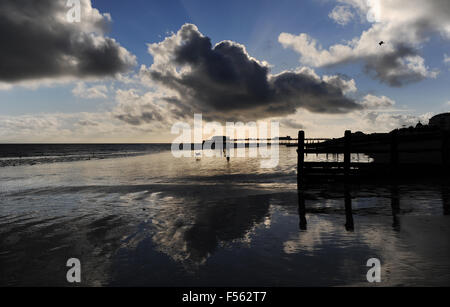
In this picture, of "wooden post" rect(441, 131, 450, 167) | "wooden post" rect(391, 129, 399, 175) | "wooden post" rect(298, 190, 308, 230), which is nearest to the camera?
"wooden post" rect(298, 190, 308, 230)

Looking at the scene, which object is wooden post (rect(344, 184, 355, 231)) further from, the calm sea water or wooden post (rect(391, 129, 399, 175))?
wooden post (rect(391, 129, 399, 175))

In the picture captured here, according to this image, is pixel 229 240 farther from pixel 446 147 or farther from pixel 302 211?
pixel 446 147

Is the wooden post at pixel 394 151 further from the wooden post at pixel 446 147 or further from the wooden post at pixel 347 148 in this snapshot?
the wooden post at pixel 446 147

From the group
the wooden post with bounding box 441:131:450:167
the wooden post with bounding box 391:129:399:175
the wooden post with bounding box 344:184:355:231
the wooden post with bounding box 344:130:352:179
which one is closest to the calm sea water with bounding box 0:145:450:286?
the wooden post with bounding box 344:184:355:231

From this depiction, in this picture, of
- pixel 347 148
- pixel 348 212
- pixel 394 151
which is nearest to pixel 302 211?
pixel 348 212

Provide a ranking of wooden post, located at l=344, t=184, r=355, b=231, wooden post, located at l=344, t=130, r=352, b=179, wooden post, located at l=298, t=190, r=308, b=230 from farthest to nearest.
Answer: wooden post, located at l=344, t=130, r=352, b=179 → wooden post, located at l=298, t=190, r=308, b=230 → wooden post, located at l=344, t=184, r=355, b=231

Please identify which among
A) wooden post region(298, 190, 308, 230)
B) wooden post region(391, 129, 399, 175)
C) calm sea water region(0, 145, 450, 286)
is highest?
wooden post region(391, 129, 399, 175)

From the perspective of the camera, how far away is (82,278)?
520 centimetres

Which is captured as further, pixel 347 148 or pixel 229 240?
pixel 347 148

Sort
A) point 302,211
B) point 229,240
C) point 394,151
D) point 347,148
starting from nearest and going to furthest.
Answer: point 229,240
point 302,211
point 347,148
point 394,151

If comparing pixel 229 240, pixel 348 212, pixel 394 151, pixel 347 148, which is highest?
pixel 347 148

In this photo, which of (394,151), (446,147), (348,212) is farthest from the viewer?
(446,147)
